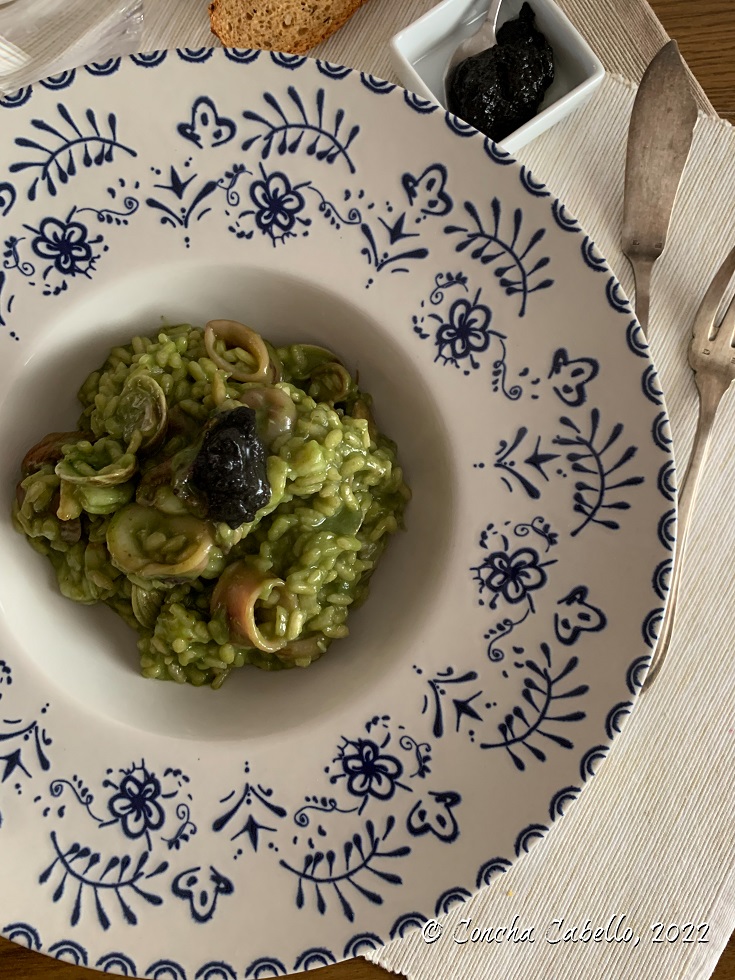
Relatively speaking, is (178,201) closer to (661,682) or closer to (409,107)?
(409,107)

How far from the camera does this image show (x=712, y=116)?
3.20m

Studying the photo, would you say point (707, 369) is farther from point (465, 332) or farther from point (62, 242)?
point (62, 242)

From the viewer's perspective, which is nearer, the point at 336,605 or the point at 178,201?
the point at 178,201

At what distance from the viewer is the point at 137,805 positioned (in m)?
2.30

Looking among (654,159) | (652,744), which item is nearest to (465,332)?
(654,159)

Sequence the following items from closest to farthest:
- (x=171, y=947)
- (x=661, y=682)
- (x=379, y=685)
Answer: (x=171, y=947), (x=379, y=685), (x=661, y=682)

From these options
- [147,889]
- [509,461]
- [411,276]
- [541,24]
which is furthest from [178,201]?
[147,889]

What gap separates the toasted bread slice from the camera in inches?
124

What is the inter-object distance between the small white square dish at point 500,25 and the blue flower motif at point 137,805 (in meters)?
2.35

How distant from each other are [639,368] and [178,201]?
1.36m

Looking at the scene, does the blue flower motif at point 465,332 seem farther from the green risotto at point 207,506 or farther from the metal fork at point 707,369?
the metal fork at point 707,369

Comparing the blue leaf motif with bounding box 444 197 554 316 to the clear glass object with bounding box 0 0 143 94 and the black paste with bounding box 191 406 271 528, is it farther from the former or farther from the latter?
the clear glass object with bounding box 0 0 143 94

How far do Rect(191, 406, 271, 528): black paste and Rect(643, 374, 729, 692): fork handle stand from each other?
154 centimetres

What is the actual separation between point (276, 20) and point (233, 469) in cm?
197
